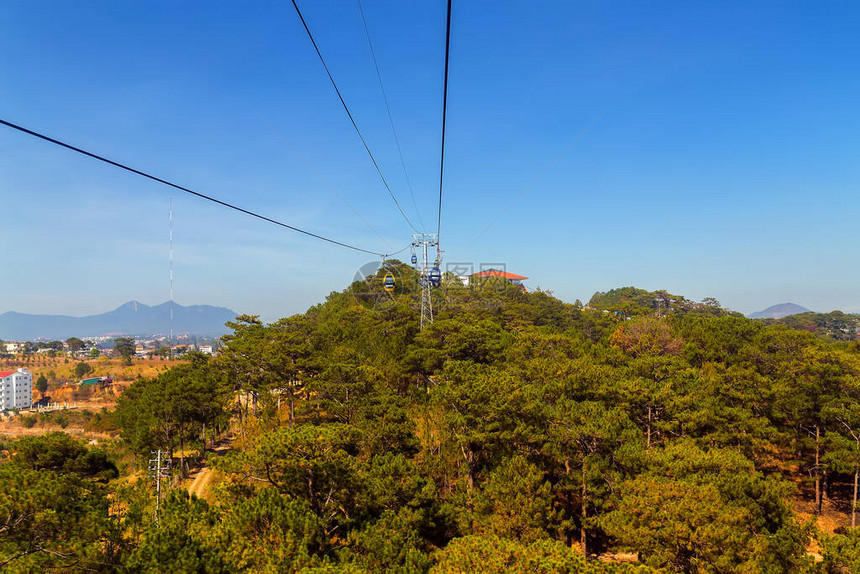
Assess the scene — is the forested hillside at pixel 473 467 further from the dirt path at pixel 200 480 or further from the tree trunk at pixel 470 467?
the dirt path at pixel 200 480

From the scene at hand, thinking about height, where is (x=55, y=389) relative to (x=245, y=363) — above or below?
below

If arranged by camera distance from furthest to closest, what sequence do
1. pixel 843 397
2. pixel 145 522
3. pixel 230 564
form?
pixel 843 397
pixel 145 522
pixel 230 564

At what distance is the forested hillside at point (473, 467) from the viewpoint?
9.29 m

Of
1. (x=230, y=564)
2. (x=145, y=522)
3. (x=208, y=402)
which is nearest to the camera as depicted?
(x=230, y=564)

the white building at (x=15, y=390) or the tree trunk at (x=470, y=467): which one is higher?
the tree trunk at (x=470, y=467)

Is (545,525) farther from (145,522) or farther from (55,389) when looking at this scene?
(55,389)

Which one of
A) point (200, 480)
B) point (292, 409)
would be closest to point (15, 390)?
point (200, 480)

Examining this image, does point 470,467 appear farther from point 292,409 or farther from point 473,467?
point 292,409

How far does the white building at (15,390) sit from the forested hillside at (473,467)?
85097 mm

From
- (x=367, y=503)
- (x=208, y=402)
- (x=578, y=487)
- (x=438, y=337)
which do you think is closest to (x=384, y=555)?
(x=367, y=503)

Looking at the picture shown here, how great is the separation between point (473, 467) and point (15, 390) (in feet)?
379

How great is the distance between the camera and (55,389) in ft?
293

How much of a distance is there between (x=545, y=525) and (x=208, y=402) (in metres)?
21.8

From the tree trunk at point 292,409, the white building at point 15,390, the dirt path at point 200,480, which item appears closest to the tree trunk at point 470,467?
the tree trunk at point 292,409
